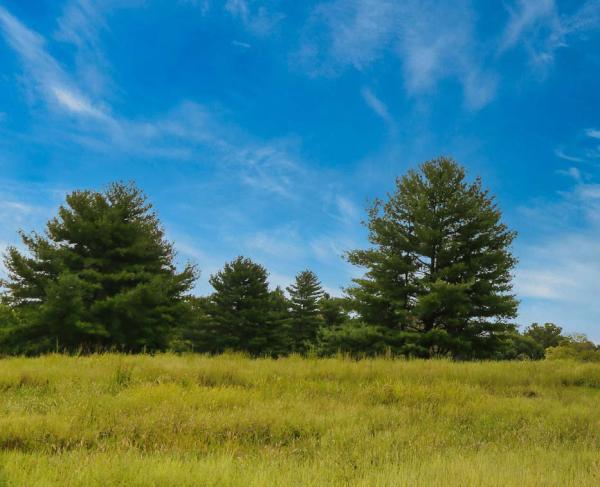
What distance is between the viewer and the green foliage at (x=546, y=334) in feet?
295

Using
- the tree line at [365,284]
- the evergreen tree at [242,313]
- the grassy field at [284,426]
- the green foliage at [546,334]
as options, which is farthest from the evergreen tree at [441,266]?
the green foliage at [546,334]

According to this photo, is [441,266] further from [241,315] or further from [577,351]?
[577,351]

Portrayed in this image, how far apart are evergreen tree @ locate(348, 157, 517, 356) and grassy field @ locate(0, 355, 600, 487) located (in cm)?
1118

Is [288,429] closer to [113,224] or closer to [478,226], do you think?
[478,226]

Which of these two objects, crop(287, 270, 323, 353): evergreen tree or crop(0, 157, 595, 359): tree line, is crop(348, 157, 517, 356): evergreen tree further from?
crop(287, 270, 323, 353): evergreen tree

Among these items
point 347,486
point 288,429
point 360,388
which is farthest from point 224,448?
point 360,388

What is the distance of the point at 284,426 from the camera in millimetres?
6207

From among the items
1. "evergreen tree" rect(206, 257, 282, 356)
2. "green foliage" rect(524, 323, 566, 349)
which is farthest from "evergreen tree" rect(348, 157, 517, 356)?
"green foliage" rect(524, 323, 566, 349)

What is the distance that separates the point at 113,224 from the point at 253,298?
17106mm

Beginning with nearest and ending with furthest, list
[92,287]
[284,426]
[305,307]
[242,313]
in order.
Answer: [284,426] < [92,287] < [242,313] < [305,307]

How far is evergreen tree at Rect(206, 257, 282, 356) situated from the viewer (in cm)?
3862

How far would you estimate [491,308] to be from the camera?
876 inches

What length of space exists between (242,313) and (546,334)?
77.8m

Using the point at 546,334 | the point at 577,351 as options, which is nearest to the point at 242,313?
the point at 577,351
